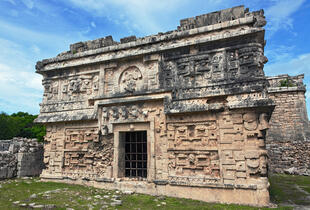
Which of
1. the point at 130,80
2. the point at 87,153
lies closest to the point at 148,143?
the point at 130,80

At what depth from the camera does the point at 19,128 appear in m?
22.5

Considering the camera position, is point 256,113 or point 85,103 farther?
point 85,103

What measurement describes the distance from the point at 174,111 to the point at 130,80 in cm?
206

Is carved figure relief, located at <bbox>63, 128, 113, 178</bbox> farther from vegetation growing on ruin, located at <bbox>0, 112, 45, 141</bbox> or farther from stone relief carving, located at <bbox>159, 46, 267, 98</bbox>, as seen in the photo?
vegetation growing on ruin, located at <bbox>0, 112, 45, 141</bbox>

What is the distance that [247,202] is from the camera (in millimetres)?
5395

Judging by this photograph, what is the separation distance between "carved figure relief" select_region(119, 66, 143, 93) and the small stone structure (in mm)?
5205

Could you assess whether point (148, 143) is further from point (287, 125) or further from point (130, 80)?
point (287, 125)

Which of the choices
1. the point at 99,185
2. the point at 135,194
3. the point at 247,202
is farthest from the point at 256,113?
the point at 99,185

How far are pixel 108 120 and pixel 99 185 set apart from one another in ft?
7.02

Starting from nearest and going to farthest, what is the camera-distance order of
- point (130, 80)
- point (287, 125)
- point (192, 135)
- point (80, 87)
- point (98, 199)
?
point (98, 199)
point (192, 135)
point (130, 80)
point (80, 87)
point (287, 125)

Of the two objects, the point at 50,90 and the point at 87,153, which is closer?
the point at 87,153

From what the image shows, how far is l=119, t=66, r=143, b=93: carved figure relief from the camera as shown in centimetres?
739

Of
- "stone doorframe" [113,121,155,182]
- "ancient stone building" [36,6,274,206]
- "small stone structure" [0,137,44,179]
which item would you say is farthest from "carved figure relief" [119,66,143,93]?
"small stone structure" [0,137,44,179]

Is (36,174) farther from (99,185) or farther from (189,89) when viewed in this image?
(189,89)
